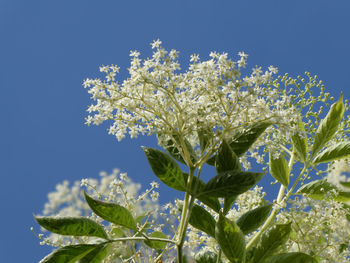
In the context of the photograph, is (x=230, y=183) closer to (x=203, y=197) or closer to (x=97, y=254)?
(x=203, y=197)

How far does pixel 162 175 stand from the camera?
1572mm

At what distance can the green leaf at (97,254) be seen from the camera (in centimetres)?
151

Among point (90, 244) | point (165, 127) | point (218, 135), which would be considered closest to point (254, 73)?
point (218, 135)

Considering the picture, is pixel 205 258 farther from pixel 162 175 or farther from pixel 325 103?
pixel 325 103

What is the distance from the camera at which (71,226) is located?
4.85 ft

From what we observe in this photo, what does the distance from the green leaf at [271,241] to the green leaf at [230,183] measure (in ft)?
0.70

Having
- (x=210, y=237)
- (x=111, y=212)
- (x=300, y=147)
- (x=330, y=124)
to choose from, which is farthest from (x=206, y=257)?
(x=330, y=124)

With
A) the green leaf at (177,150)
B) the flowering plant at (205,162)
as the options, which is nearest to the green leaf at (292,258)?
the flowering plant at (205,162)

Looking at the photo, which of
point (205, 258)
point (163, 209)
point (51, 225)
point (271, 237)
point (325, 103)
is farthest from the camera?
point (325, 103)

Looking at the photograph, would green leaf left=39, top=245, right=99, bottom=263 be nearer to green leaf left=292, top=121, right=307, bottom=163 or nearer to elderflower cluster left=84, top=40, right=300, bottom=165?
elderflower cluster left=84, top=40, right=300, bottom=165

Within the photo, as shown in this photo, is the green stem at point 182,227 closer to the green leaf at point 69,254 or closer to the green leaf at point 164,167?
the green leaf at point 164,167

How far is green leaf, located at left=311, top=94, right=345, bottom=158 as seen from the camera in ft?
6.43

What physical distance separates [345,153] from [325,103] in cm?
54

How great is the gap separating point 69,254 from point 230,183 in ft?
2.12
